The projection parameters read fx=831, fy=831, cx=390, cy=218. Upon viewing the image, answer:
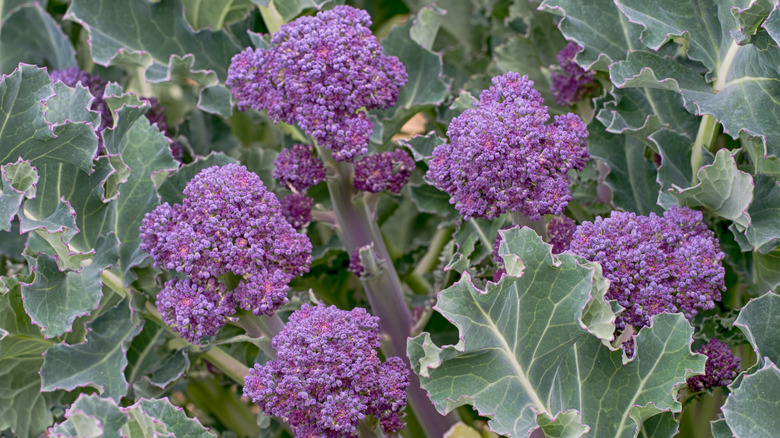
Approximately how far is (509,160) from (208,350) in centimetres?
37

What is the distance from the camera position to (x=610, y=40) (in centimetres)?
86

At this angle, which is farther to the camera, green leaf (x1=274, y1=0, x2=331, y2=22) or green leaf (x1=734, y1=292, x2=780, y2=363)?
green leaf (x1=274, y1=0, x2=331, y2=22)

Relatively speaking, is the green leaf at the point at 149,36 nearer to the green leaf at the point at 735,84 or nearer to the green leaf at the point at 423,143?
the green leaf at the point at 423,143

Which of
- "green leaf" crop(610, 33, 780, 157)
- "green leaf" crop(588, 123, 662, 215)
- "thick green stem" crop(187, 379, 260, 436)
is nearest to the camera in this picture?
"green leaf" crop(610, 33, 780, 157)

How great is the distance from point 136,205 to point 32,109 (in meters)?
0.13

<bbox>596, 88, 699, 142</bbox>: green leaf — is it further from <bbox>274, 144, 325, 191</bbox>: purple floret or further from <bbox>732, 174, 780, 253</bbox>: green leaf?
<bbox>274, 144, 325, 191</bbox>: purple floret

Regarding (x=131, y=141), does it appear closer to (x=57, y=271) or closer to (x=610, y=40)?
(x=57, y=271)

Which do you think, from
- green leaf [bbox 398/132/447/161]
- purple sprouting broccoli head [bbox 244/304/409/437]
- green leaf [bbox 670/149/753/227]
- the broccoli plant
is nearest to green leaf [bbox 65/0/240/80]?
the broccoli plant

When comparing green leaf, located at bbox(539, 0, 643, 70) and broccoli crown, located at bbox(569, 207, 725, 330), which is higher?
green leaf, located at bbox(539, 0, 643, 70)

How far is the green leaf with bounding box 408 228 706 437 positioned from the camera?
67 centimetres

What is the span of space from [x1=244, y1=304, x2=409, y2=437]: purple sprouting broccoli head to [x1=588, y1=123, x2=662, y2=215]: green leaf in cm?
33

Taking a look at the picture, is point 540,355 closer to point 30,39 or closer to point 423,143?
point 423,143

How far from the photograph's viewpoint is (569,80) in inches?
37.8

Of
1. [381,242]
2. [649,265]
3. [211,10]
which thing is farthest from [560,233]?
→ [211,10]
